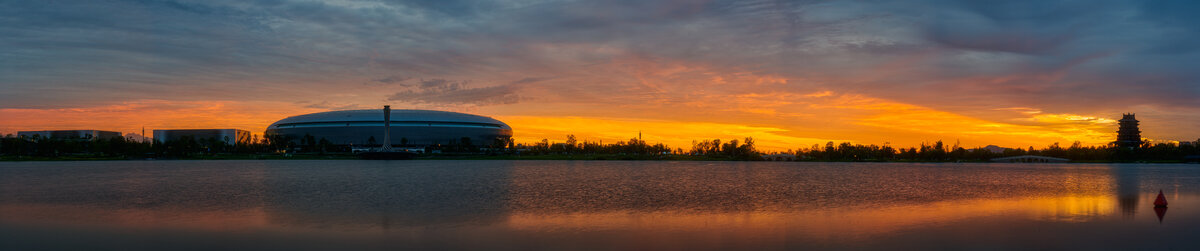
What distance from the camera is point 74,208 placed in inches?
1135

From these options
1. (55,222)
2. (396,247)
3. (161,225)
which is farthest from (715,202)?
(55,222)

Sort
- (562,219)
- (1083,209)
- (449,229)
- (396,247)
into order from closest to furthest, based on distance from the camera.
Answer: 1. (396,247)
2. (449,229)
3. (562,219)
4. (1083,209)

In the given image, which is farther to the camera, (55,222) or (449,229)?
(55,222)

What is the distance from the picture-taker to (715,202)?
34.1 meters

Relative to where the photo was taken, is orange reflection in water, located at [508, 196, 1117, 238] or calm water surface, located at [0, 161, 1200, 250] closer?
calm water surface, located at [0, 161, 1200, 250]

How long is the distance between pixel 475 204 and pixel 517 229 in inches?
424

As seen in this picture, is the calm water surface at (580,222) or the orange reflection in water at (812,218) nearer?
the calm water surface at (580,222)

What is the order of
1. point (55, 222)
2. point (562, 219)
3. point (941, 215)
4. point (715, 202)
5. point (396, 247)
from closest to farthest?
point (396, 247) → point (55, 222) → point (562, 219) → point (941, 215) → point (715, 202)

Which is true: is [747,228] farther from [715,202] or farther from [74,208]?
[74,208]

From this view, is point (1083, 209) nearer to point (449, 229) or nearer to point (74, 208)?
point (449, 229)

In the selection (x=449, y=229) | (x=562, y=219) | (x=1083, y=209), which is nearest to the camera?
(x=449, y=229)

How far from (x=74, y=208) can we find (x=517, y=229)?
2149 centimetres

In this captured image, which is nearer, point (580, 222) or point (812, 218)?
point (580, 222)

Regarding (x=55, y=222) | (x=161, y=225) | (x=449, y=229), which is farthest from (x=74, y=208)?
(x=449, y=229)
